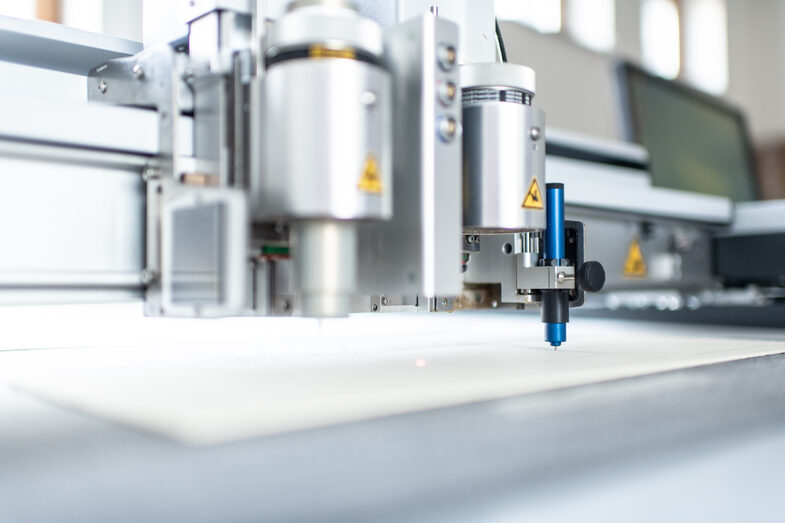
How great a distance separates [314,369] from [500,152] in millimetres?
324

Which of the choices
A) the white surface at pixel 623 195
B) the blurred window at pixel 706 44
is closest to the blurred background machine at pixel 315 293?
the white surface at pixel 623 195

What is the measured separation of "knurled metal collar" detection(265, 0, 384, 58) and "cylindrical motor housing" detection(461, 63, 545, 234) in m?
0.16

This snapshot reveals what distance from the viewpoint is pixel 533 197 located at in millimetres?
889

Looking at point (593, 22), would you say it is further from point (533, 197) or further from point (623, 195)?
point (533, 197)

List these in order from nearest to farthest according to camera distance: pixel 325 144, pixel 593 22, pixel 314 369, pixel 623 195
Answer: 1. pixel 325 144
2. pixel 314 369
3. pixel 623 195
4. pixel 593 22

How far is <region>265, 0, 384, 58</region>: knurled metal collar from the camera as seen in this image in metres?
0.73

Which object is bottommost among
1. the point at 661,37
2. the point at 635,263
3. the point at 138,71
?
the point at 635,263

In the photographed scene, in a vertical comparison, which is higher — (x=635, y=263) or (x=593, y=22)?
(x=593, y=22)

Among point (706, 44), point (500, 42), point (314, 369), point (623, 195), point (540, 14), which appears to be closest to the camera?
point (314, 369)

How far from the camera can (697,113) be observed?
8.25ft

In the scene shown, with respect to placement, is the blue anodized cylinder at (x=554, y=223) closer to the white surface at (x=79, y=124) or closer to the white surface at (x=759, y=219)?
the white surface at (x=79, y=124)

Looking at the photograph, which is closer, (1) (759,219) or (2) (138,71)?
(2) (138,71)

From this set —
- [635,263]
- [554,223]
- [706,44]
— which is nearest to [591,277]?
[554,223]

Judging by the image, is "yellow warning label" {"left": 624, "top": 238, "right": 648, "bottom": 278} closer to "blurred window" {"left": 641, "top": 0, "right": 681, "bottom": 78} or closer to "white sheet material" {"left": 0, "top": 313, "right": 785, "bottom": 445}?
"white sheet material" {"left": 0, "top": 313, "right": 785, "bottom": 445}
